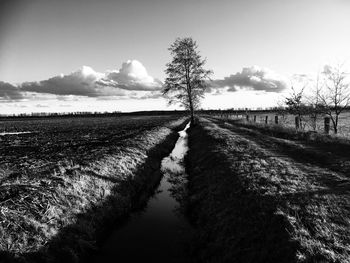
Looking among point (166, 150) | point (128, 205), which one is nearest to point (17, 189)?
point (128, 205)

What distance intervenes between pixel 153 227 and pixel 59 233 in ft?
9.52

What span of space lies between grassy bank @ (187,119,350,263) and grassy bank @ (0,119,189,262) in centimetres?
291

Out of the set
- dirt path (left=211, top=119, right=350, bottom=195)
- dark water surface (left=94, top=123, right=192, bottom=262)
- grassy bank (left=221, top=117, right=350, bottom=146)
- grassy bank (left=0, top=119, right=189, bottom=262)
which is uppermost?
grassy bank (left=221, top=117, right=350, bottom=146)

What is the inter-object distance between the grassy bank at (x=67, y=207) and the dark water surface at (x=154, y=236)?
1.62 feet

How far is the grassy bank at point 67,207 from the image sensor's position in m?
6.00

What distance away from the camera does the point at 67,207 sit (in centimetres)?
782

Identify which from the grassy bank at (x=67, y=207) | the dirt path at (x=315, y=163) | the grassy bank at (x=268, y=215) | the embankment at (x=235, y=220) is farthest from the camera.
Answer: the dirt path at (x=315, y=163)

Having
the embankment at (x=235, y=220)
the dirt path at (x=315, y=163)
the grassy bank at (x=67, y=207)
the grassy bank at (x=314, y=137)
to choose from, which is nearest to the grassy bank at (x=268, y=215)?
the embankment at (x=235, y=220)

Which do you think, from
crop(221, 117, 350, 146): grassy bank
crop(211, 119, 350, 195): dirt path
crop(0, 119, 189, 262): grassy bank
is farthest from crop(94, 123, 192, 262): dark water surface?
crop(221, 117, 350, 146): grassy bank

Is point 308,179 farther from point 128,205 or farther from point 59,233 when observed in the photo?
point 59,233

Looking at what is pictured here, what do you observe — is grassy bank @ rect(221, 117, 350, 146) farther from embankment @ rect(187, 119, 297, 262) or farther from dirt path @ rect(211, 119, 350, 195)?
embankment @ rect(187, 119, 297, 262)

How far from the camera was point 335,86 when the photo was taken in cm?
2095

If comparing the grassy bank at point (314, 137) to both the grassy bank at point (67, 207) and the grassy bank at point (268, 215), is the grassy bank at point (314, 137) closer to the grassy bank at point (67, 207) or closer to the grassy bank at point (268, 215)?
the grassy bank at point (268, 215)

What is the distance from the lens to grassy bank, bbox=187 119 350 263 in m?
5.12
